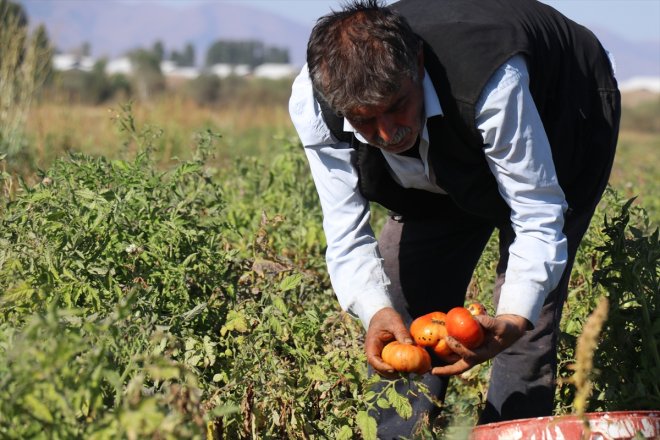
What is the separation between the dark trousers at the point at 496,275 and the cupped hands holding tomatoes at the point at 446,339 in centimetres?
34

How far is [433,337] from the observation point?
8.62 feet

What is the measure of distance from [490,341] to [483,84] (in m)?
0.70

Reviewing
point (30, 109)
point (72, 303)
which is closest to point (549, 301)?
point (72, 303)

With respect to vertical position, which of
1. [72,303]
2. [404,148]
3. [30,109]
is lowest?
[30,109]

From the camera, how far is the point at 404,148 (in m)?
2.60

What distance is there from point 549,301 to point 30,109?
7006mm

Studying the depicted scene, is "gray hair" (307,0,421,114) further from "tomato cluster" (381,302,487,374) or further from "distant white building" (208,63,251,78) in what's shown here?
"distant white building" (208,63,251,78)

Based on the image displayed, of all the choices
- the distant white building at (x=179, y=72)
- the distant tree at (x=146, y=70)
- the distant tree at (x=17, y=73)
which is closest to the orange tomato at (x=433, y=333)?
the distant tree at (x=17, y=73)

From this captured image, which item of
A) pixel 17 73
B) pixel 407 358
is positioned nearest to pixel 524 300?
pixel 407 358

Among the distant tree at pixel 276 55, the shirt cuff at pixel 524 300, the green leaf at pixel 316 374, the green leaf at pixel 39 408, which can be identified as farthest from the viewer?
the distant tree at pixel 276 55

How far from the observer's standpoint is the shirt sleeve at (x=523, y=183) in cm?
248

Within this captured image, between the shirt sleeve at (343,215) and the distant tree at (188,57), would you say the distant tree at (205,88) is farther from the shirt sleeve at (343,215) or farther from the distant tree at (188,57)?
the distant tree at (188,57)

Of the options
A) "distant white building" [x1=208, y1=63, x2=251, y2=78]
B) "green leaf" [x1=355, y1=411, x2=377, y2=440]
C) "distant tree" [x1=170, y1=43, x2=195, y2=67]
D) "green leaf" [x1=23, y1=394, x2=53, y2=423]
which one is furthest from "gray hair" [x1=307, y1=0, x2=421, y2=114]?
"distant tree" [x1=170, y1=43, x2=195, y2=67]

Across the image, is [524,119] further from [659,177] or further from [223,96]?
[223,96]
